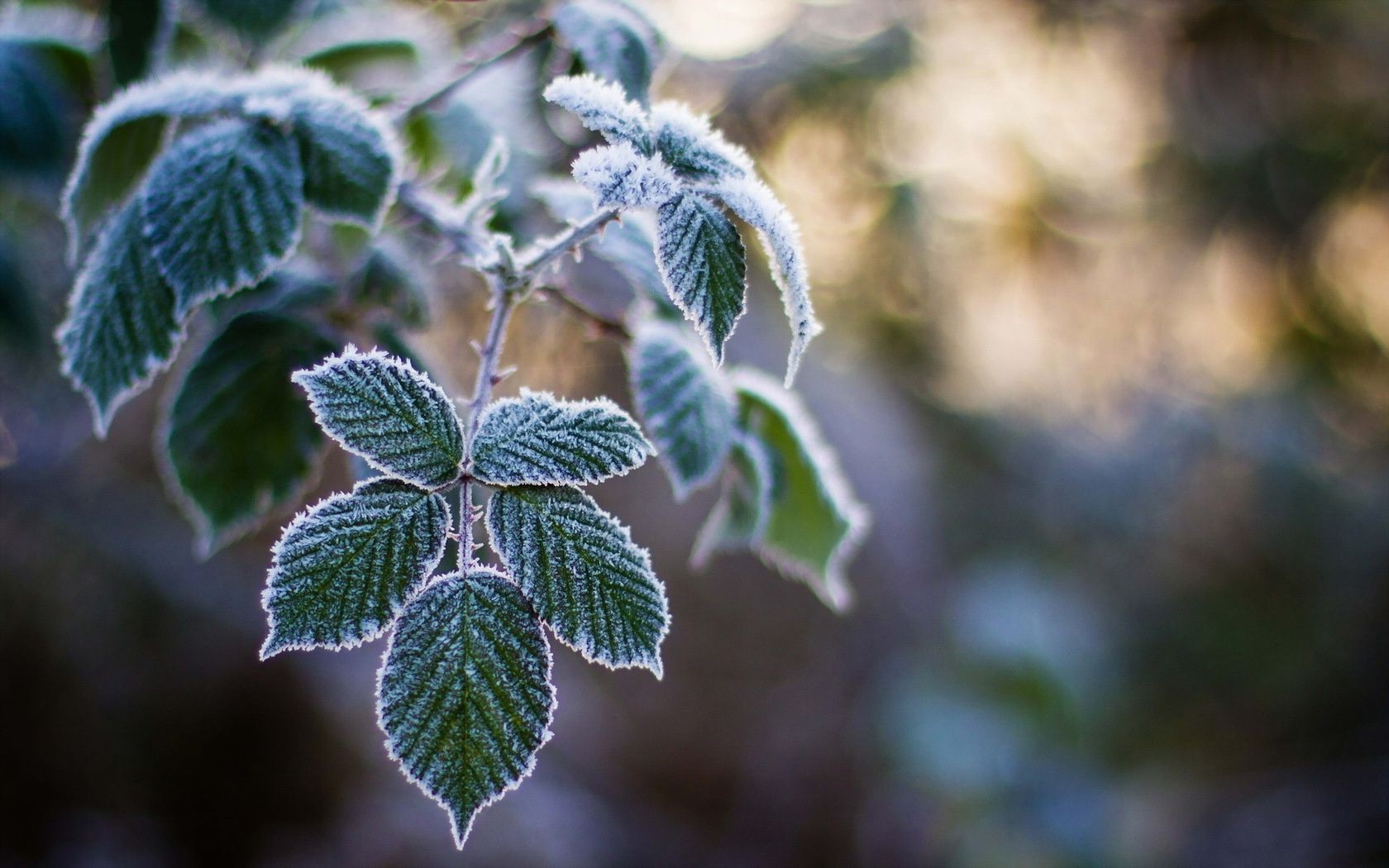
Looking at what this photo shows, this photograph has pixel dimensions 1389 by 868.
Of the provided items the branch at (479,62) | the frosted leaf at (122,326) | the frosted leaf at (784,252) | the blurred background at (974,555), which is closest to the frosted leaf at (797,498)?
the frosted leaf at (784,252)

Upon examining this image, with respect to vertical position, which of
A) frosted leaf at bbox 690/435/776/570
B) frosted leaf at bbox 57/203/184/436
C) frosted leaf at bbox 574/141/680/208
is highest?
frosted leaf at bbox 690/435/776/570

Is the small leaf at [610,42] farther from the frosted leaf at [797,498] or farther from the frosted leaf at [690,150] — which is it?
the frosted leaf at [797,498]

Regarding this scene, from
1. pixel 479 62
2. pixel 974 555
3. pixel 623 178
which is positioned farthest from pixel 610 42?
pixel 974 555

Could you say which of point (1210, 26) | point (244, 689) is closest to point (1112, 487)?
point (1210, 26)

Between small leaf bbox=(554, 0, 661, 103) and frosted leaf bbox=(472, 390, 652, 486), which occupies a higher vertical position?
small leaf bbox=(554, 0, 661, 103)

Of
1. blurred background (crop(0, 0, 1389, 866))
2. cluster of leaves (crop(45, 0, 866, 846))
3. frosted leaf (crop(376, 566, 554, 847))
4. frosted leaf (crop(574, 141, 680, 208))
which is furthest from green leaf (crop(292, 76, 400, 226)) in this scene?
blurred background (crop(0, 0, 1389, 866))

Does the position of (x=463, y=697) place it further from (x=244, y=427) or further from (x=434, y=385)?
(x=244, y=427)

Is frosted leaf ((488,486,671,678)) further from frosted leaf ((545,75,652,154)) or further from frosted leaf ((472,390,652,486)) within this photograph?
frosted leaf ((545,75,652,154))
